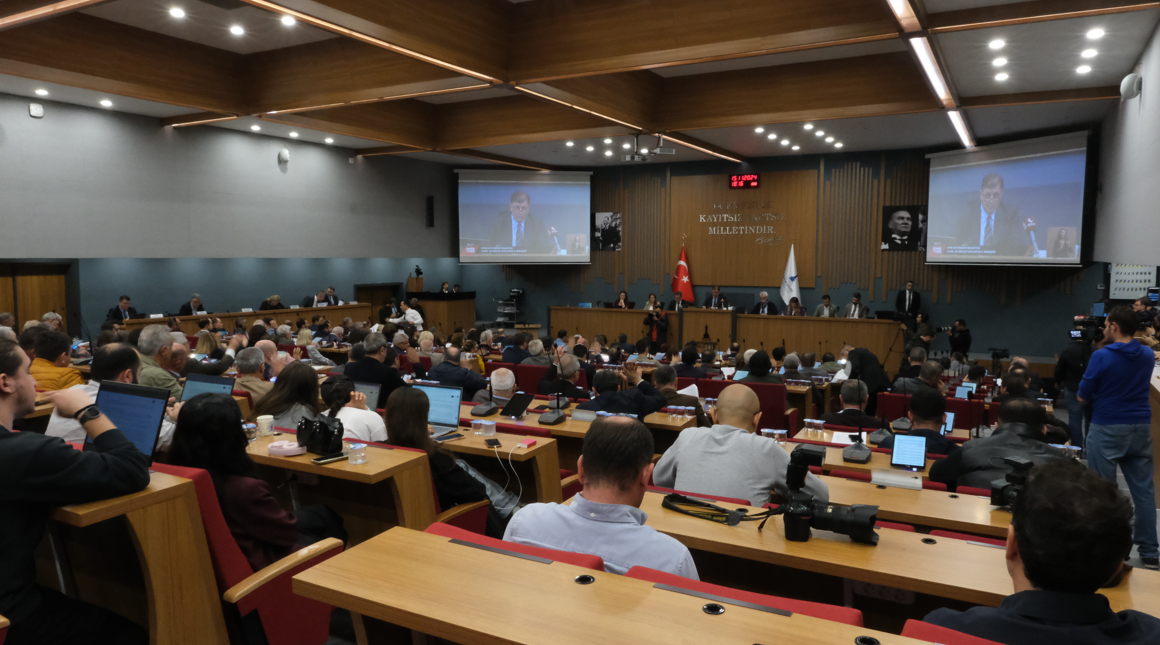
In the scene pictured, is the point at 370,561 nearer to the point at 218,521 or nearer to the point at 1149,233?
the point at 218,521

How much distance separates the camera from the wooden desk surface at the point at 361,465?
9.65 feet

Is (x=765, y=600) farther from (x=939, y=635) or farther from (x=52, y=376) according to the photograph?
(x=52, y=376)

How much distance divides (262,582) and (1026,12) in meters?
6.71

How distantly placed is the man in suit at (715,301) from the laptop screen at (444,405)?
9.77 metres

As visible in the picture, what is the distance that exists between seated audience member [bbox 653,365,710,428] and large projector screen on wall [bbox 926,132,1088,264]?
831 cm

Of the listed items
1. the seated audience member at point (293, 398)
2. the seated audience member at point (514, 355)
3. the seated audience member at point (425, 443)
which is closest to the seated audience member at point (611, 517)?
the seated audience member at point (425, 443)

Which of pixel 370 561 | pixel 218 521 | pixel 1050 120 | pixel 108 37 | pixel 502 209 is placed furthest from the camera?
pixel 502 209

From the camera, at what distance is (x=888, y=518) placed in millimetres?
2762

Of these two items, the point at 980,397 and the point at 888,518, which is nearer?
the point at 888,518

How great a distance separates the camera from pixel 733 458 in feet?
9.61

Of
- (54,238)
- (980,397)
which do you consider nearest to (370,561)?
(980,397)

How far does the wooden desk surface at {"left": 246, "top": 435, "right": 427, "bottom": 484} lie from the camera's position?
2941mm

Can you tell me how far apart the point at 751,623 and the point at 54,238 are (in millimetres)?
12569

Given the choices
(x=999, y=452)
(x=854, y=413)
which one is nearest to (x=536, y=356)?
(x=854, y=413)
